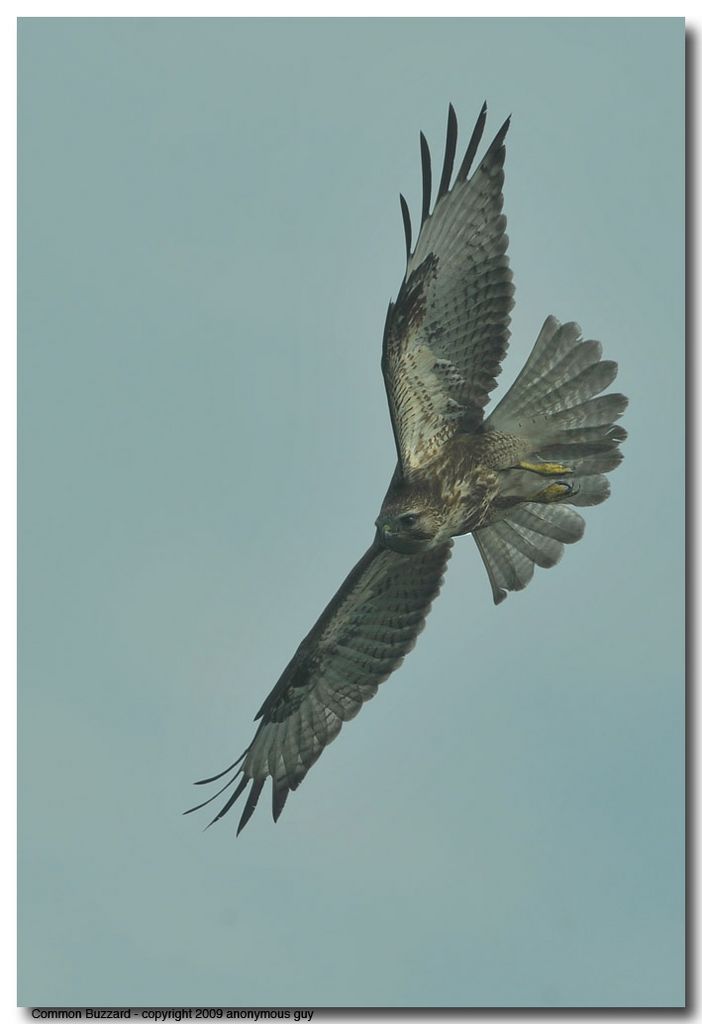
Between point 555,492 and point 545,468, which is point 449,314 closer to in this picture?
point 545,468

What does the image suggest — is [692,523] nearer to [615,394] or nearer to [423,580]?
[615,394]

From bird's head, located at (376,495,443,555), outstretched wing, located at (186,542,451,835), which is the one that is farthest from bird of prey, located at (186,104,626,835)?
outstretched wing, located at (186,542,451,835)

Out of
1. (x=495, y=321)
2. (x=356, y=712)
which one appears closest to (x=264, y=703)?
(x=356, y=712)

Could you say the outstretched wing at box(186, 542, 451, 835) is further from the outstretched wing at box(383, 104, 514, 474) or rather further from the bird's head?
the outstretched wing at box(383, 104, 514, 474)

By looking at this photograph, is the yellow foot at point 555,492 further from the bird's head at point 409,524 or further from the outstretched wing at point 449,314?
the bird's head at point 409,524

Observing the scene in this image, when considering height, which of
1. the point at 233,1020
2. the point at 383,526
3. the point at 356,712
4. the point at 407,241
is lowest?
the point at 233,1020

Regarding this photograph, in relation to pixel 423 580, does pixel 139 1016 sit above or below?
below
